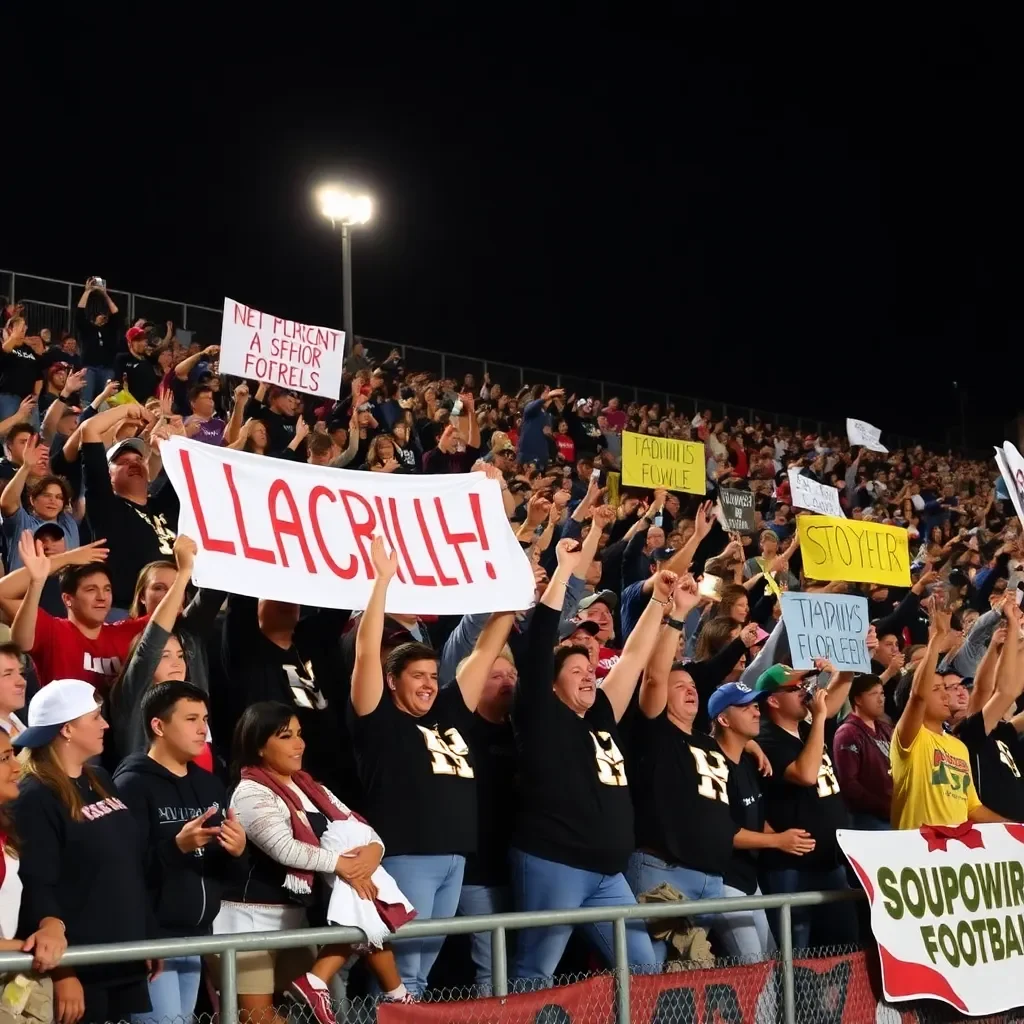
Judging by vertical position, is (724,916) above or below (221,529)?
below

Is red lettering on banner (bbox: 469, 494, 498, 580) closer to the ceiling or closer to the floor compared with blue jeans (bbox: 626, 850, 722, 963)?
closer to the ceiling

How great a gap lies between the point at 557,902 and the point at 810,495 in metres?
7.74

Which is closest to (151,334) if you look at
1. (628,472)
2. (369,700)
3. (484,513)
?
(628,472)

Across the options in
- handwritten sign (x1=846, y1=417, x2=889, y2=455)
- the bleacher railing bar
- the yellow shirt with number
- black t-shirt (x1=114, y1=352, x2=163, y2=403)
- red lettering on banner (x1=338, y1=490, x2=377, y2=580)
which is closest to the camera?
red lettering on banner (x1=338, y1=490, x2=377, y2=580)

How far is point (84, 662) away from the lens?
5930 mm

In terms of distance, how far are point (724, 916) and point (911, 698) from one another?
174 centimetres

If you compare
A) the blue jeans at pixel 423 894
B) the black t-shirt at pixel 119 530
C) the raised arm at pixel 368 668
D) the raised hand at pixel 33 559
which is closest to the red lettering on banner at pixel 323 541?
the raised arm at pixel 368 668

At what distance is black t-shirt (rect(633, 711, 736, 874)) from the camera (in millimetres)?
6461

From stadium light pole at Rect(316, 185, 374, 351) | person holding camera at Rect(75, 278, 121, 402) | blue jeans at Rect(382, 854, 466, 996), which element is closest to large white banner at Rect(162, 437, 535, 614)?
blue jeans at Rect(382, 854, 466, 996)

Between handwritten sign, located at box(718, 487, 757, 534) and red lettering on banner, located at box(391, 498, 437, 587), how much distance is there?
23.6ft

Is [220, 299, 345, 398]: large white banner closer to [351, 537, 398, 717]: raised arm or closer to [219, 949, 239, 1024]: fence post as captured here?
[351, 537, 398, 717]: raised arm

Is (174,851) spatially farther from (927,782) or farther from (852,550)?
(852,550)

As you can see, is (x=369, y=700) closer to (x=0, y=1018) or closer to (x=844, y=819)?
(x=0, y=1018)

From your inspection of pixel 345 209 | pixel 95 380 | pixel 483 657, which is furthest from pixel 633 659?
pixel 345 209
